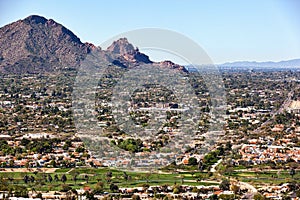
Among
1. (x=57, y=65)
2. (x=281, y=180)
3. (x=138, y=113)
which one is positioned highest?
(x=57, y=65)

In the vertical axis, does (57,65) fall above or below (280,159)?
above

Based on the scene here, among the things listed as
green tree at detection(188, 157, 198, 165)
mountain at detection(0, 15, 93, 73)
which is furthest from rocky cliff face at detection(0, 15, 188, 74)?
green tree at detection(188, 157, 198, 165)

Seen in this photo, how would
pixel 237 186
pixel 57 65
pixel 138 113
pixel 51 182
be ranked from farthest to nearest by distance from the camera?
pixel 57 65 → pixel 138 113 → pixel 51 182 → pixel 237 186

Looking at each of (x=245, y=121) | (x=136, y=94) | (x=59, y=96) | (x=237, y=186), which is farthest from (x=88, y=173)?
(x=59, y=96)

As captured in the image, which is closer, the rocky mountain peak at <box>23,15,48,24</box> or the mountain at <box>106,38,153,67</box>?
the mountain at <box>106,38,153,67</box>

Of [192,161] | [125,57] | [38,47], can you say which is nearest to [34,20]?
[38,47]

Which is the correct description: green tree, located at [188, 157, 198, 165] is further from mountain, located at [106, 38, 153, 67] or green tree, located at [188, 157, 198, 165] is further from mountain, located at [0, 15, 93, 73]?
mountain, located at [0, 15, 93, 73]

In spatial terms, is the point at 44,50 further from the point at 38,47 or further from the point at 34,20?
the point at 34,20

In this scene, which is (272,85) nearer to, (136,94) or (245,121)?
(136,94)

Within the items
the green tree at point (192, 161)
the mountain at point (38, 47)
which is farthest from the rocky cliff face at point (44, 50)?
the green tree at point (192, 161)
